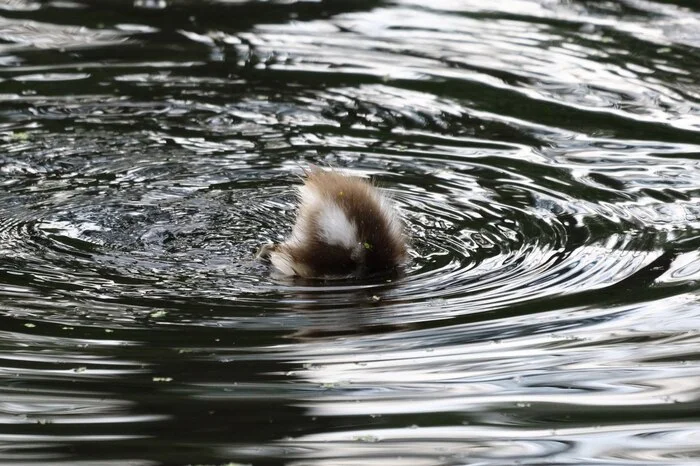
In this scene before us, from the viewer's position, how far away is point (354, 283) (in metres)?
5.38

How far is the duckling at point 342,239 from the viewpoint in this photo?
539 cm

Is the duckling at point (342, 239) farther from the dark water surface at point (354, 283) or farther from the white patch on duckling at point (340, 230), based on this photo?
the dark water surface at point (354, 283)

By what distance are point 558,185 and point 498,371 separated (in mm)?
2495

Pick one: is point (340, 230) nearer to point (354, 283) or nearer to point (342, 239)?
point (342, 239)

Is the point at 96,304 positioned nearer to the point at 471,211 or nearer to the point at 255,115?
the point at 471,211

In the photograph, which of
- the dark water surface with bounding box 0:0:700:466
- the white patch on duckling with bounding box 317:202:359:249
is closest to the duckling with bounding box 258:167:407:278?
the white patch on duckling with bounding box 317:202:359:249

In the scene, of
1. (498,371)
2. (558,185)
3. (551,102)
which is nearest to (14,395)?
(498,371)

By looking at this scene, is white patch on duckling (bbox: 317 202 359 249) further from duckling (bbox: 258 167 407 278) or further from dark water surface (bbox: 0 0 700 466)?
dark water surface (bbox: 0 0 700 466)

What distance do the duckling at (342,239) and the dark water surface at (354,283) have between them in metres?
0.13

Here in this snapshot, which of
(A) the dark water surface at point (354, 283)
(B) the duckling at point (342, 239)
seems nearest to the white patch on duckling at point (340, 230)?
(B) the duckling at point (342, 239)

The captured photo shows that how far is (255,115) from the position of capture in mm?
7898

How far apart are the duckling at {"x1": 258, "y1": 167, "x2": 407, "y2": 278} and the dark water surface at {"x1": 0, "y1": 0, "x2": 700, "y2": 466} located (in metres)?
0.13

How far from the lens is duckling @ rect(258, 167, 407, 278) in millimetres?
5387

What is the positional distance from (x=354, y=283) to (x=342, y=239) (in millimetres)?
197
